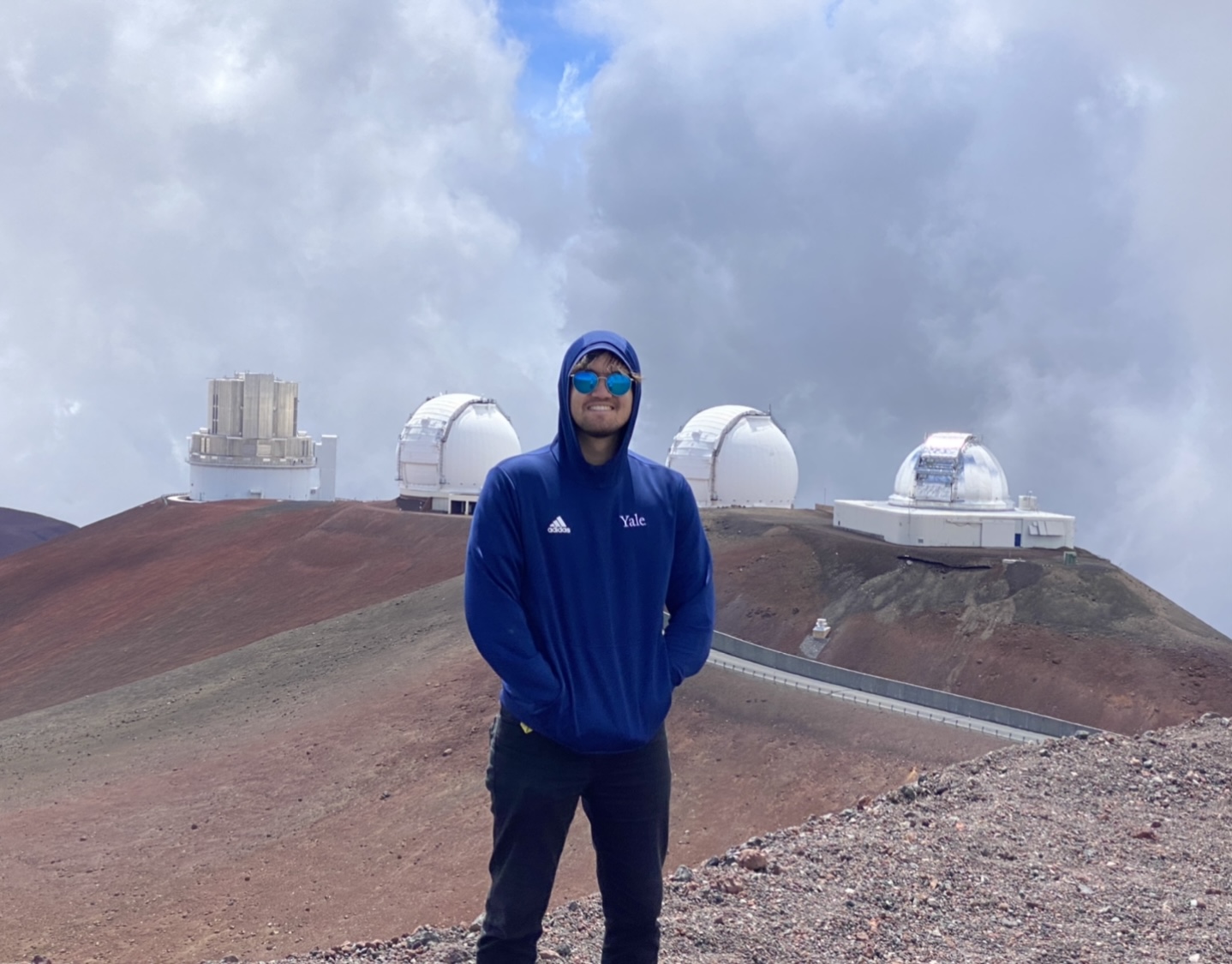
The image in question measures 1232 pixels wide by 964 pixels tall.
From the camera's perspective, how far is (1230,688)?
24.9m

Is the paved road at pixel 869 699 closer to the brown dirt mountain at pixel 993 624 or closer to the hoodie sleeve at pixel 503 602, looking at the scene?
the brown dirt mountain at pixel 993 624

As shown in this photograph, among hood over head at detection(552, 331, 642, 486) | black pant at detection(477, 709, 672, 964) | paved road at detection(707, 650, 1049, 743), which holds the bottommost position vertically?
paved road at detection(707, 650, 1049, 743)

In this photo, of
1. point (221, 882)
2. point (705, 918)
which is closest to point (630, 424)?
point (705, 918)

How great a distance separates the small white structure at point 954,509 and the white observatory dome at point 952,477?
0.08ft

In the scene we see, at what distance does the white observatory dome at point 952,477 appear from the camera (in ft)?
116

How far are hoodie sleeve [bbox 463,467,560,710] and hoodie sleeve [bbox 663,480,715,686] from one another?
60 cm

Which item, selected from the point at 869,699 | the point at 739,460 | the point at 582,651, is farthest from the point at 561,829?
the point at 739,460

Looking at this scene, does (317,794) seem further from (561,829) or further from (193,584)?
(193,584)

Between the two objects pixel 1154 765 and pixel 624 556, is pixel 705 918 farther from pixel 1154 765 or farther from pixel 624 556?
pixel 1154 765

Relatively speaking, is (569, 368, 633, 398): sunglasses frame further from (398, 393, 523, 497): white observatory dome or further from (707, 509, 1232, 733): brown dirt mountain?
(398, 393, 523, 497): white observatory dome

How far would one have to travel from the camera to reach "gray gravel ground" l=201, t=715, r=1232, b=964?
598 centimetres

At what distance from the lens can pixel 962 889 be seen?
266 inches

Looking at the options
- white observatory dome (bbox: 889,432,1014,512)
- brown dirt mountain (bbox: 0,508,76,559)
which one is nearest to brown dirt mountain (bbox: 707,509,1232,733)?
white observatory dome (bbox: 889,432,1014,512)

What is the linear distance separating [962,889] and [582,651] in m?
3.36
